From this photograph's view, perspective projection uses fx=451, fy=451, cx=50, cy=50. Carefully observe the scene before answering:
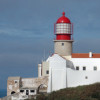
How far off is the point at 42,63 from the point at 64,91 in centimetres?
585

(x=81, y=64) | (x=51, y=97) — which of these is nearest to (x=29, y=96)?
(x=51, y=97)

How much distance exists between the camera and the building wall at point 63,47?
1832 inches

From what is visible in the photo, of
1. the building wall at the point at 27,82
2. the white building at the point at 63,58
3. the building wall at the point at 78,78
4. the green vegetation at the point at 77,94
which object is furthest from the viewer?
the building wall at the point at 27,82

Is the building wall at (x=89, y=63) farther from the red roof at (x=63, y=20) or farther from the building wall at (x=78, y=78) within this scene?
the red roof at (x=63, y=20)

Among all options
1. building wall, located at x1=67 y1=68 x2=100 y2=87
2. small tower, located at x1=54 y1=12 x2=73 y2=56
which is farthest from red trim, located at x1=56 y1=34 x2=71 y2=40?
building wall, located at x1=67 y1=68 x2=100 y2=87

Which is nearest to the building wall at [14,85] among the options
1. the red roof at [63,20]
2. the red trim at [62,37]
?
the red trim at [62,37]

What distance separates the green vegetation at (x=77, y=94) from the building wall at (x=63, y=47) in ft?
16.8

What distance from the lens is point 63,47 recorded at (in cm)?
4666

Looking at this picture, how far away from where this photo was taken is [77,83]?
43938mm

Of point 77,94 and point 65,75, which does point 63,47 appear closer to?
Answer: point 65,75

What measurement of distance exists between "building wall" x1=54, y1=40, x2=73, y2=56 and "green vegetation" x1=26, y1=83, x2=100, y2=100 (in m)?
5.13

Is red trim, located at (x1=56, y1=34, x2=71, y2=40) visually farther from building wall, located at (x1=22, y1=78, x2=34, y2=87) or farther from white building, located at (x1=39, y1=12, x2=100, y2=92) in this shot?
building wall, located at (x1=22, y1=78, x2=34, y2=87)

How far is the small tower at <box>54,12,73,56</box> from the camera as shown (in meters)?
46.4

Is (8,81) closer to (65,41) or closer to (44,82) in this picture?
(44,82)
